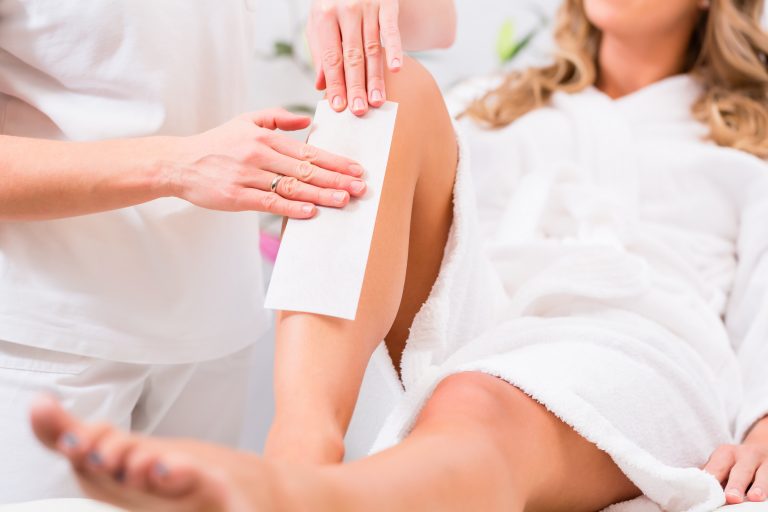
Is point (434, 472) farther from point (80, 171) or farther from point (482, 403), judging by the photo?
point (80, 171)

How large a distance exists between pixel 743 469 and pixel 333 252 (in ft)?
1.63

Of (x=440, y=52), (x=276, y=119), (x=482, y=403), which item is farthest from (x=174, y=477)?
(x=440, y=52)

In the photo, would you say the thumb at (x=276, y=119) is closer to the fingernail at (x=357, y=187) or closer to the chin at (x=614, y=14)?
the fingernail at (x=357, y=187)

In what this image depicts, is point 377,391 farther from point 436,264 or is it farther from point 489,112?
point 489,112

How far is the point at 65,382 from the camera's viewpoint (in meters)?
0.94

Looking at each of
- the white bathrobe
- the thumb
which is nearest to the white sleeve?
the white bathrobe

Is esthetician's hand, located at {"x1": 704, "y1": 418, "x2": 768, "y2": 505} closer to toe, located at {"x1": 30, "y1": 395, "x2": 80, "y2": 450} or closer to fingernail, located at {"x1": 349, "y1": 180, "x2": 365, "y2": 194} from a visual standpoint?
fingernail, located at {"x1": 349, "y1": 180, "x2": 365, "y2": 194}

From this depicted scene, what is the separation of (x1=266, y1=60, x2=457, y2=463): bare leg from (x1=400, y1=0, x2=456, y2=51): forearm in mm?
99

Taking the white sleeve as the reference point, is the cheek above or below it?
above

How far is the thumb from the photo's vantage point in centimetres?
81

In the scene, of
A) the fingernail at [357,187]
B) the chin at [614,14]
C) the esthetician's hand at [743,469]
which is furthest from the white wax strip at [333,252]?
the chin at [614,14]

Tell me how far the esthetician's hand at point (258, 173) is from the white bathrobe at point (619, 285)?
185 mm

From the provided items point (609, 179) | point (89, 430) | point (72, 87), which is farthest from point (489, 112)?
point (89, 430)

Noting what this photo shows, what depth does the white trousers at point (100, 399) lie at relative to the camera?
0.90 metres
